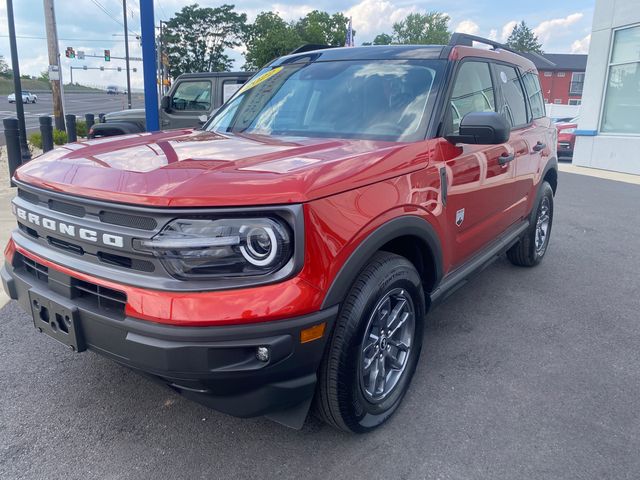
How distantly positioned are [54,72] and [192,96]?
9365 mm

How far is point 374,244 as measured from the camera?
89.4 inches

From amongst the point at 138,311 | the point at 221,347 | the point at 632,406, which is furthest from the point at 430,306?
the point at 138,311

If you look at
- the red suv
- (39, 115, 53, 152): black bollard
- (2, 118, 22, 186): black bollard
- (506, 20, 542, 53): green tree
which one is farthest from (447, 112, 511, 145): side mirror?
(506, 20, 542, 53): green tree

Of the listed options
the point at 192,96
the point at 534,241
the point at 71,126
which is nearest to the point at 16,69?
the point at 71,126

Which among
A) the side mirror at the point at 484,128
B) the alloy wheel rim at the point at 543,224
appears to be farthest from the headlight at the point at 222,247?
the alloy wheel rim at the point at 543,224

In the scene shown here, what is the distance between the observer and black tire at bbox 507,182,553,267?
4.87 meters

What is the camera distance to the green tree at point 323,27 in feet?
145

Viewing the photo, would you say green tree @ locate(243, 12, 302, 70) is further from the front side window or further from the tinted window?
the tinted window

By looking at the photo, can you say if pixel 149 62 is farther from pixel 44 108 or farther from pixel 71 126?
pixel 44 108

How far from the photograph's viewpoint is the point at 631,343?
3619mm

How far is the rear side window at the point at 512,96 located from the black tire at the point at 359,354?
6.85 ft

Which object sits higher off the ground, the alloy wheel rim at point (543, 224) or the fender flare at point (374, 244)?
the fender flare at point (374, 244)

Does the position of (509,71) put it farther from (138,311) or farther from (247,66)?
→ (247,66)

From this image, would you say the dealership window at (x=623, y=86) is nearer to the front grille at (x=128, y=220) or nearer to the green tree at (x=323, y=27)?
the front grille at (x=128, y=220)
